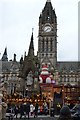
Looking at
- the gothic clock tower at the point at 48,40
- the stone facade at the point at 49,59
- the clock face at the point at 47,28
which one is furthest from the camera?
the clock face at the point at 47,28

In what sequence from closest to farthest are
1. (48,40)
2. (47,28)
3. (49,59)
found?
(49,59)
(48,40)
(47,28)

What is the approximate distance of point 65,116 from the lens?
7.25 meters

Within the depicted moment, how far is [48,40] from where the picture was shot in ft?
396

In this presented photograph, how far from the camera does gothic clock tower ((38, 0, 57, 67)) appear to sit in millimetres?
119938

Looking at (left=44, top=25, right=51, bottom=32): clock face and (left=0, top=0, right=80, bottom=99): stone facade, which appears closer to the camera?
(left=0, top=0, right=80, bottom=99): stone facade

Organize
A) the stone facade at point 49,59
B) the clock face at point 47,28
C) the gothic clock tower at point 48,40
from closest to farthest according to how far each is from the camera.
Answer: the gothic clock tower at point 48,40, the stone facade at point 49,59, the clock face at point 47,28

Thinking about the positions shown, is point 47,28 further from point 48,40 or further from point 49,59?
point 49,59

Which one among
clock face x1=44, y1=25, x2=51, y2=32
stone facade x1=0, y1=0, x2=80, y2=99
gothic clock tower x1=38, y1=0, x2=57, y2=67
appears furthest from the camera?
clock face x1=44, y1=25, x2=51, y2=32

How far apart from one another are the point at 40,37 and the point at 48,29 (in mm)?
4071

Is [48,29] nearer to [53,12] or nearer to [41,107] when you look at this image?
[53,12]

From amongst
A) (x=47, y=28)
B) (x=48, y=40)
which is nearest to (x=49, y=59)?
(x=48, y=40)

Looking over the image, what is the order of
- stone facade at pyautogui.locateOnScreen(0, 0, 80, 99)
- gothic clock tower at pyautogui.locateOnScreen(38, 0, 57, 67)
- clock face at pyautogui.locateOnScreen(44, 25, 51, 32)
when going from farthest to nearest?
clock face at pyautogui.locateOnScreen(44, 25, 51, 32) < stone facade at pyautogui.locateOnScreen(0, 0, 80, 99) < gothic clock tower at pyautogui.locateOnScreen(38, 0, 57, 67)

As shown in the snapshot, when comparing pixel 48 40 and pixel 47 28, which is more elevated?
pixel 47 28

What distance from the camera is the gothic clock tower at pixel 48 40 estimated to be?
11994 centimetres
